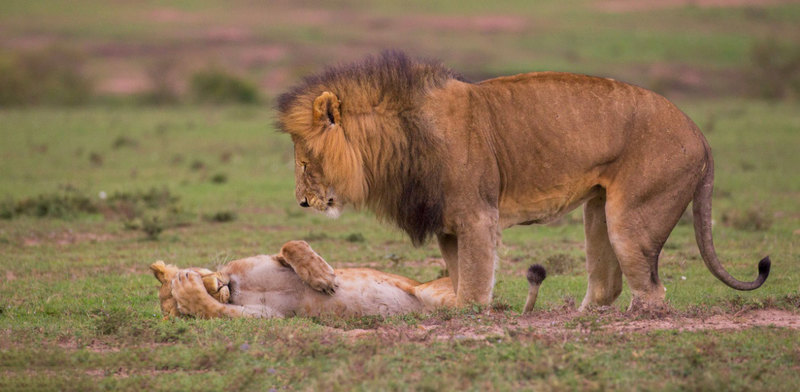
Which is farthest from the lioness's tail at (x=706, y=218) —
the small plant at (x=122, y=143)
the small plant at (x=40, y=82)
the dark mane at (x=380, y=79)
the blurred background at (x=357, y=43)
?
the small plant at (x=40, y=82)

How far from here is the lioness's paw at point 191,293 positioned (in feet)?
20.8

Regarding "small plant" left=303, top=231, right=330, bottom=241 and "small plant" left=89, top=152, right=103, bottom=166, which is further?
"small plant" left=89, top=152, right=103, bottom=166

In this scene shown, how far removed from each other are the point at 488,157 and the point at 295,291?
1.64m

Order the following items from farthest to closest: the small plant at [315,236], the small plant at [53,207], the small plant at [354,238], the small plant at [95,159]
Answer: the small plant at [95,159] → the small plant at [53,207] → the small plant at [315,236] → the small plant at [354,238]

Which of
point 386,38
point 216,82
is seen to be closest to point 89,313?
point 216,82

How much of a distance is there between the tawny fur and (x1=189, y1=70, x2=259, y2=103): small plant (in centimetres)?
3136

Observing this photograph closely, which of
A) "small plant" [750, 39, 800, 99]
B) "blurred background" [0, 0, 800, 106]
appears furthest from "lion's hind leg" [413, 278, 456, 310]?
"small plant" [750, 39, 800, 99]

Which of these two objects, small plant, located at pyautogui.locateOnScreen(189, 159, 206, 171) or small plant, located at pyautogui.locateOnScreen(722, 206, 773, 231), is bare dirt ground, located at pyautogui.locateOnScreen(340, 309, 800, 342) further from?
small plant, located at pyautogui.locateOnScreen(189, 159, 206, 171)

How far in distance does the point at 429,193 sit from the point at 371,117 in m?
0.64

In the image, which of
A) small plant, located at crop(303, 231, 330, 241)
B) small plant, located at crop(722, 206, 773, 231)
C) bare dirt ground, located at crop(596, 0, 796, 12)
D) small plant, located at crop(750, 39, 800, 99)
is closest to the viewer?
small plant, located at crop(303, 231, 330, 241)

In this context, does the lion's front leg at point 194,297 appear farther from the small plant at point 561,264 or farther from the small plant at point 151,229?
the small plant at point 151,229

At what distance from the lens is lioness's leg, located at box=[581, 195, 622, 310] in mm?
6820

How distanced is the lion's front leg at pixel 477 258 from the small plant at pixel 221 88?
3209 cm

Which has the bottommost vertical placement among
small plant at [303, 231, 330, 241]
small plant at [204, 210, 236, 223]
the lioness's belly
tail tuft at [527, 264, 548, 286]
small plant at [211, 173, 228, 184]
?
small plant at [211, 173, 228, 184]
